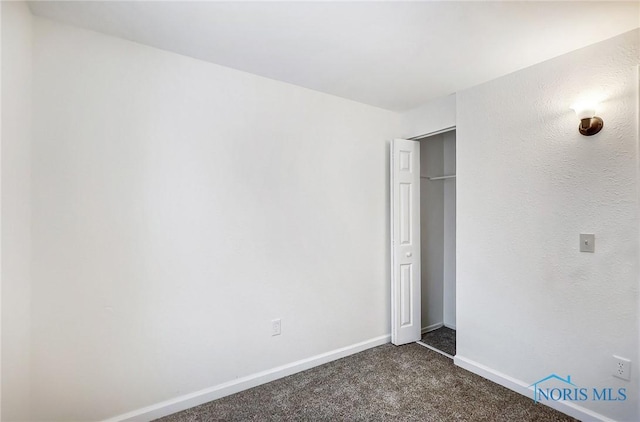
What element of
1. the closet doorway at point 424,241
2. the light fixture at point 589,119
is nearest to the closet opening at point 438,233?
the closet doorway at point 424,241

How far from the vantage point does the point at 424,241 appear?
3617 mm

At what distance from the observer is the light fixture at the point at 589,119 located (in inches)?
72.6

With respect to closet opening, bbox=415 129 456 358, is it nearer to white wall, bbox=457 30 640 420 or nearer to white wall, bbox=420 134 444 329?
white wall, bbox=420 134 444 329

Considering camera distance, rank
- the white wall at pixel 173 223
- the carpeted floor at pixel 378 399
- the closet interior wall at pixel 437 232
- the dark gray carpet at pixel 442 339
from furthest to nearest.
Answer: the closet interior wall at pixel 437 232 < the dark gray carpet at pixel 442 339 < the carpeted floor at pixel 378 399 < the white wall at pixel 173 223

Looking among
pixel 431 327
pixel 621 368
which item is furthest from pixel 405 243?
pixel 621 368

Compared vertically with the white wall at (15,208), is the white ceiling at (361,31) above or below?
above

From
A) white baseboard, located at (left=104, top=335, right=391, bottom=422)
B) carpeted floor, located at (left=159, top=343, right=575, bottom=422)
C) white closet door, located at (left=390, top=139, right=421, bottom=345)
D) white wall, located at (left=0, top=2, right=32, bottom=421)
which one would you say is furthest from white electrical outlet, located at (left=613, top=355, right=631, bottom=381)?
white wall, located at (left=0, top=2, right=32, bottom=421)

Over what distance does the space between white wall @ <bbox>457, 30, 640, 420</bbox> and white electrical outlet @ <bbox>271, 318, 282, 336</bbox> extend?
1.54m

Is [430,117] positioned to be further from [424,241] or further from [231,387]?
[231,387]

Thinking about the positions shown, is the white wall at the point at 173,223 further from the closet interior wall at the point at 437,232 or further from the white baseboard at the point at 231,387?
the closet interior wall at the point at 437,232

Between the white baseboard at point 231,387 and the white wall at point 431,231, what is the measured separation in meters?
1.08

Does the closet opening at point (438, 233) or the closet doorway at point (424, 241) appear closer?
the closet doorway at point (424, 241)

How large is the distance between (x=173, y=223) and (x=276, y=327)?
3.69 ft

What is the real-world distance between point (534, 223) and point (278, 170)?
190cm
